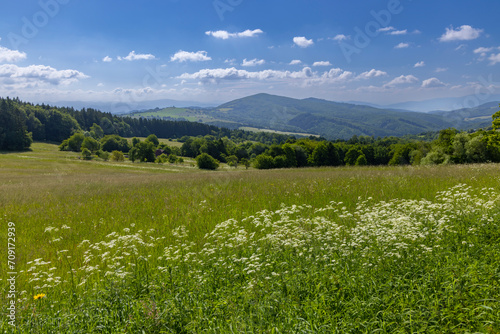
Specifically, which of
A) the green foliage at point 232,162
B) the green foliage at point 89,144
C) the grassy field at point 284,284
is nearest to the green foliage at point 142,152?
the green foliage at point 89,144

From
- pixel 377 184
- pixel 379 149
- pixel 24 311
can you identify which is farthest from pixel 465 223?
pixel 379 149

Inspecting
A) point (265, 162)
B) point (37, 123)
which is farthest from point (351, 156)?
point (37, 123)

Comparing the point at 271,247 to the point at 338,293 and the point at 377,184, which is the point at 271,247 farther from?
the point at 377,184

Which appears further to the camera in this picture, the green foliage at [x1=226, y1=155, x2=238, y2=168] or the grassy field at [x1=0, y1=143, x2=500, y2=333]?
the green foliage at [x1=226, y1=155, x2=238, y2=168]

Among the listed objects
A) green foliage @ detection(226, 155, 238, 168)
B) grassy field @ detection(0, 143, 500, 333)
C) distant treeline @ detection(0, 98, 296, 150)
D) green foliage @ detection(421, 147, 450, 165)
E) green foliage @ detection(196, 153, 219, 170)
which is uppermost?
distant treeline @ detection(0, 98, 296, 150)

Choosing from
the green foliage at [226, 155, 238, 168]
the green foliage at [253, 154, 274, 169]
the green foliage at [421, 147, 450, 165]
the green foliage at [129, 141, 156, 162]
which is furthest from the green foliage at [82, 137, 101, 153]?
the green foliage at [421, 147, 450, 165]

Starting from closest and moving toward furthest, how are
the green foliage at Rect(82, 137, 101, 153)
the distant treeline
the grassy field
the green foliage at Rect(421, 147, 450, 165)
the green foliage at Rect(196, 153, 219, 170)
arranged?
the grassy field
the green foliage at Rect(421, 147, 450, 165)
the green foliage at Rect(196, 153, 219, 170)
the distant treeline
the green foliage at Rect(82, 137, 101, 153)

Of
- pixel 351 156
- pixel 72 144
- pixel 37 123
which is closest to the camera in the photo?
pixel 351 156

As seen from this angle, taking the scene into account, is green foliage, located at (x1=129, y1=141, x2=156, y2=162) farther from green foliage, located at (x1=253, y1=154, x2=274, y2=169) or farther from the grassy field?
the grassy field

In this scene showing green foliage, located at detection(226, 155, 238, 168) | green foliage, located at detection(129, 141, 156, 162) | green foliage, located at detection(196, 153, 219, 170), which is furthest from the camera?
green foliage, located at detection(226, 155, 238, 168)

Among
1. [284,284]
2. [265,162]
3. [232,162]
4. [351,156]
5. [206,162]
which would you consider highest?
[284,284]

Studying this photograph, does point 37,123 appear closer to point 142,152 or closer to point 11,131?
point 11,131

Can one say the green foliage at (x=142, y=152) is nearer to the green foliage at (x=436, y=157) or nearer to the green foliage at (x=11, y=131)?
the green foliage at (x=11, y=131)

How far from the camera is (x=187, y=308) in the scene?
3.56 metres
